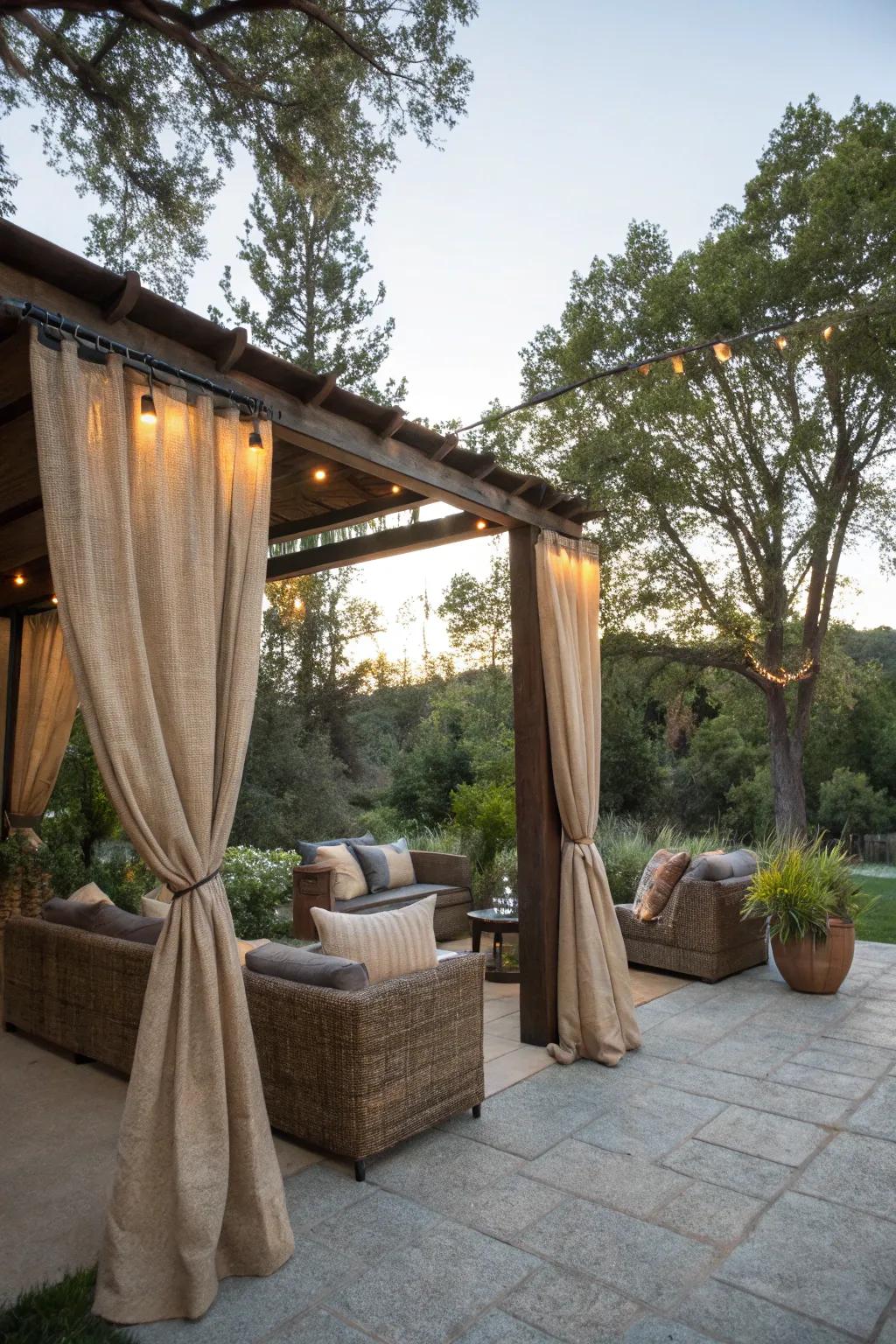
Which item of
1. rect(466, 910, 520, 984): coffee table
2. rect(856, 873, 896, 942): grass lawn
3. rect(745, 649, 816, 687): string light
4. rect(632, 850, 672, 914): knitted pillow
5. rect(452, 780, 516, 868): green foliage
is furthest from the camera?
rect(745, 649, 816, 687): string light

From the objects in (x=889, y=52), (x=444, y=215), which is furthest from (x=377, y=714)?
(x=889, y=52)

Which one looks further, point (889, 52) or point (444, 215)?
point (444, 215)

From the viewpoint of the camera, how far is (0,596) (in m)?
6.74

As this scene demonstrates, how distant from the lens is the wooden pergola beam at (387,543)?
14.1 feet

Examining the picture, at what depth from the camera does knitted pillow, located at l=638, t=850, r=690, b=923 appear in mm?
→ 5574

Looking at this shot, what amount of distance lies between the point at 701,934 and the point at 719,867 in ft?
1.49

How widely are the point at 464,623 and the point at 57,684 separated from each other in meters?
6.85

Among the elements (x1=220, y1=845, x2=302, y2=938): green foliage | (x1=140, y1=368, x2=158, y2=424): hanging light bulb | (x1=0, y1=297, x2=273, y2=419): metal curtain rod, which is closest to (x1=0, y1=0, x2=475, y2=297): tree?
(x1=0, y1=297, x2=273, y2=419): metal curtain rod

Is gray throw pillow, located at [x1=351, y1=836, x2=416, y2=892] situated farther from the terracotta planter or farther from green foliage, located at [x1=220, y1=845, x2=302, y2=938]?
the terracotta planter

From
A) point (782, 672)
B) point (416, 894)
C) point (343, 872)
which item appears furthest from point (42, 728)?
point (782, 672)

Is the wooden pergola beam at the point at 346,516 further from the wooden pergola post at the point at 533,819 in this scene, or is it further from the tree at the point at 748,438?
the tree at the point at 748,438

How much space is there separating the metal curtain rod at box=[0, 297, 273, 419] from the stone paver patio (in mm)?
2601

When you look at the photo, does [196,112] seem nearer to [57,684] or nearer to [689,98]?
[689,98]

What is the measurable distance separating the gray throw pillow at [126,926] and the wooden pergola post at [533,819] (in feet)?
5.80
